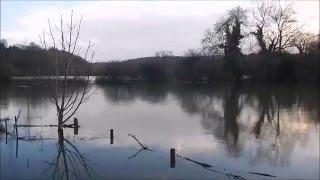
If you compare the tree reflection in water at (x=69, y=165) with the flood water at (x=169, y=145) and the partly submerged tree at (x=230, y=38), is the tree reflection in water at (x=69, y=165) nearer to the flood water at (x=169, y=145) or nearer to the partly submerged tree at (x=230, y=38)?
the flood water at (x=169, y=145)

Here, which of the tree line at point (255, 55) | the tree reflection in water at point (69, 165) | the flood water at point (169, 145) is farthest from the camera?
the tree line at point (255, 55)

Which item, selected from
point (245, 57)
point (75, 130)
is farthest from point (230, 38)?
point (75, 130)

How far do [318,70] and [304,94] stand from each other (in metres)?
9.40

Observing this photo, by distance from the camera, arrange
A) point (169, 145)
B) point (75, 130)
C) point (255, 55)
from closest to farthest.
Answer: point (169, 145), point (75, 130), point (255, 55)

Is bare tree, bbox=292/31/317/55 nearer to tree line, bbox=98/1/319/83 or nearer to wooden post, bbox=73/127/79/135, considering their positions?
tree line, bbox=98/1/319/83

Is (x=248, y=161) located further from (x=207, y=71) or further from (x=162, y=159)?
(x=207, y=71)

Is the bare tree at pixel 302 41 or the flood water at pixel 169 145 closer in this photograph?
the flood water at pixel 169 145

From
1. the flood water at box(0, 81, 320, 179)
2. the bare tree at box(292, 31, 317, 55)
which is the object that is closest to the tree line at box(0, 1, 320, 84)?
the bare tree at box(292, 31, 317, 55)

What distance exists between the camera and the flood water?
13.3 metres

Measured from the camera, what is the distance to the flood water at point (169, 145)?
→ 13273 millimetres

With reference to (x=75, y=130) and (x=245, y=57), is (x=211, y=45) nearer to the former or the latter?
(x=245, y=57)

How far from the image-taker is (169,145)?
17.2 metres

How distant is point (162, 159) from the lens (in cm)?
1467

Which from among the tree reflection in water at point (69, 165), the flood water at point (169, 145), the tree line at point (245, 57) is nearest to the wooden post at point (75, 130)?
the flood water at point (169, 145)
